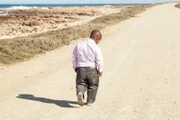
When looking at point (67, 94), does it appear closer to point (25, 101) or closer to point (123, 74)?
point (25, 101)

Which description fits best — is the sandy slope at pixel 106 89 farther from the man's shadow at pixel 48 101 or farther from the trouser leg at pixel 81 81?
the trouser leg at pixel 81 81

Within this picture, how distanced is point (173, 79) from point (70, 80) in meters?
2.78

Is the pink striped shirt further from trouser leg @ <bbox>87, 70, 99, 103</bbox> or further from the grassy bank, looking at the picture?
the grassy bank

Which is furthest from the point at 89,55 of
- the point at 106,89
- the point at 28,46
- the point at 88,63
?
the point at 28,46

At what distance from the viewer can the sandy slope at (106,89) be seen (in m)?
7.34

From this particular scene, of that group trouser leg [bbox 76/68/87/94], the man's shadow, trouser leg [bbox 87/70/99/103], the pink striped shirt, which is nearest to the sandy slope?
the man's shadow

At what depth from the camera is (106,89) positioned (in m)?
9.39

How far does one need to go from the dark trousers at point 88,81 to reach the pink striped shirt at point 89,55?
114 millimetres

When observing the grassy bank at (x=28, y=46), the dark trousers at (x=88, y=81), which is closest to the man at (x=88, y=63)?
the dark trousers at (x=88, y=81)

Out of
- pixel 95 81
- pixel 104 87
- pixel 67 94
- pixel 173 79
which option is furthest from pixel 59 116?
pixel 173 79

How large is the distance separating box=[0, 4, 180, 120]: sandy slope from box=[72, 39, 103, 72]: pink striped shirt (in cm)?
87

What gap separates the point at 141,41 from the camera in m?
19.5

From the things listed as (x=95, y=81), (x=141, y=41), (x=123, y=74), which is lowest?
(x=141, y=41)

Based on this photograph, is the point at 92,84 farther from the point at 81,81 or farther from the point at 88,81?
the point at 81,81
